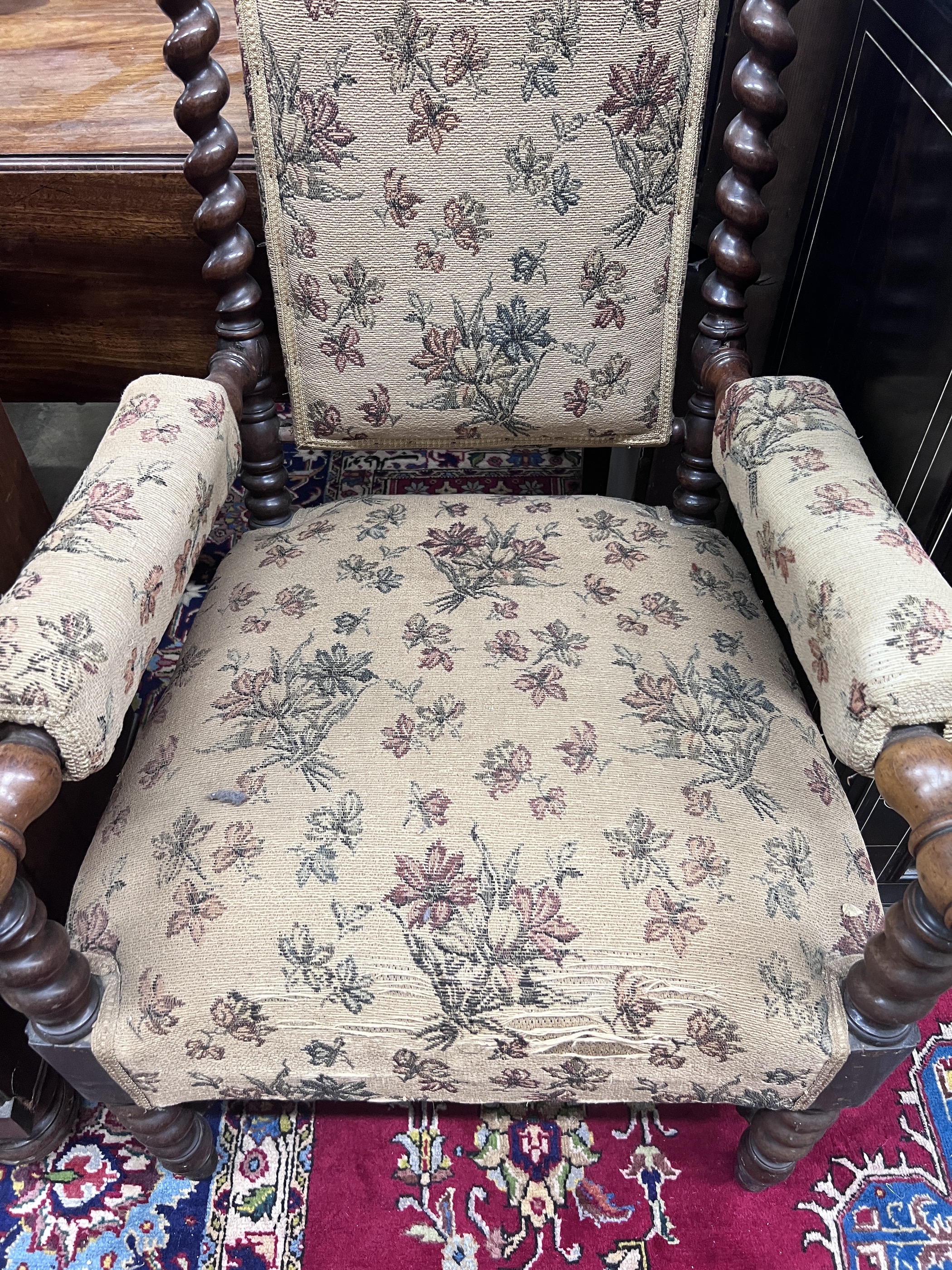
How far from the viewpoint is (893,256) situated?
90 cm

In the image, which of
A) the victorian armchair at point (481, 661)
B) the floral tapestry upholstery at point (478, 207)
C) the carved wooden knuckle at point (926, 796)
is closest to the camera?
the carved wooden knuckle at point (926, 796)

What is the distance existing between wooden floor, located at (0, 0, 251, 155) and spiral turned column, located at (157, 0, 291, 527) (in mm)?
375

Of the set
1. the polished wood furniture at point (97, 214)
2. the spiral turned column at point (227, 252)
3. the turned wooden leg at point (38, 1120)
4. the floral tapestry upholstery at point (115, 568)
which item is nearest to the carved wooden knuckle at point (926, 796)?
the floral tapestry upholstery at point (115, 568)

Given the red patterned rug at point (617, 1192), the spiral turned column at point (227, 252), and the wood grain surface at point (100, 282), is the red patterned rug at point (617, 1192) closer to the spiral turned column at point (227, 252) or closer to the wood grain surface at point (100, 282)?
the spiral turned column at point (227, 252)

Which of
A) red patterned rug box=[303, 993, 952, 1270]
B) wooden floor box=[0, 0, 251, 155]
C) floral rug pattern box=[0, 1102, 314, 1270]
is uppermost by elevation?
wooden floor box=[0, 0, 251, 155]

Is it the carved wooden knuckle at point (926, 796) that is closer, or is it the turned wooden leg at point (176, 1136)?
the carved wooden knuckle at point (926, 796)

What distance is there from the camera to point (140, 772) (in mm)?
815

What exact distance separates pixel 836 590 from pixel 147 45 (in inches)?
53.8

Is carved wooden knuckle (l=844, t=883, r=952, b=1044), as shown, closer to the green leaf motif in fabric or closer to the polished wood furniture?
the green leaf motif in fabric

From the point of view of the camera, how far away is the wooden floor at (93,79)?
124 cm

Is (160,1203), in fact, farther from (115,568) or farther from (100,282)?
(100,282)

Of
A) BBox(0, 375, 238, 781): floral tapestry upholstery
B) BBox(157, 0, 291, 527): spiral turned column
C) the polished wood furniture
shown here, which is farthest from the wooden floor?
BBox(0, 375, 238, 781): floral tapestry upholstery

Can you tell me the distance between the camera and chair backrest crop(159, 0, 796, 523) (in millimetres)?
812

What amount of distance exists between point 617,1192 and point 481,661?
0.57m
